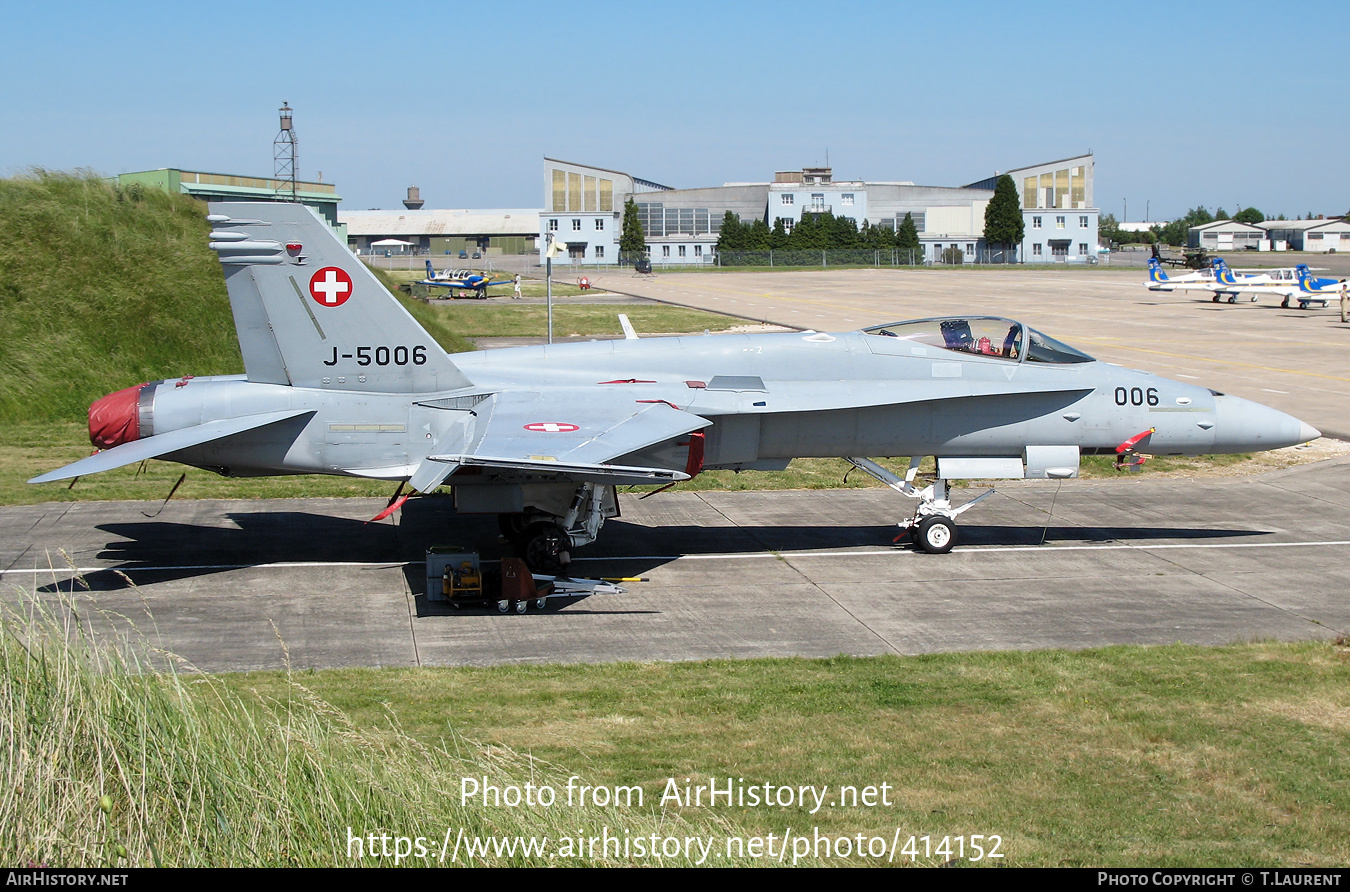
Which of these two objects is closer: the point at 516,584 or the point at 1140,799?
the point at 1140,799

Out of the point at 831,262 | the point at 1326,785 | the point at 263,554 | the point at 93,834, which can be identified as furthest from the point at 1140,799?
the point at 831,262

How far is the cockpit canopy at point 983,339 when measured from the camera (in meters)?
14.8

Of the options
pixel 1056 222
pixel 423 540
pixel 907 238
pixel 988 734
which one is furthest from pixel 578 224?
pixel 988 734

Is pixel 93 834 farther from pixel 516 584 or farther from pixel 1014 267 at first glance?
pixel 1014 267

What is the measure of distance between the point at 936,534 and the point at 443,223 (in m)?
147

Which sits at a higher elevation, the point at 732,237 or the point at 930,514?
the point at 732,237

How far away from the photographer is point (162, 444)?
12.6 metres

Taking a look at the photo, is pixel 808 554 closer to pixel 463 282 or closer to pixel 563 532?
pixel 563 532

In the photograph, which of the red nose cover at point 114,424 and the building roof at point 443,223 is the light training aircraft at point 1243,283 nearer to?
the red nose cover at point 114,424

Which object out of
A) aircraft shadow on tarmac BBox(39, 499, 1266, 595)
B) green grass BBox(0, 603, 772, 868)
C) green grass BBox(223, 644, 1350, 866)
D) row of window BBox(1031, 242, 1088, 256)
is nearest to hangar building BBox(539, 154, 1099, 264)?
row of window BBox(1031, 242, 1088, 256)

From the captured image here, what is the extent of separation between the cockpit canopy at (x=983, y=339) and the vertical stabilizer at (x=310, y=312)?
6.01 m

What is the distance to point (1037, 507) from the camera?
1822cm

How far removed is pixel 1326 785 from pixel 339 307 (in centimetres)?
1106

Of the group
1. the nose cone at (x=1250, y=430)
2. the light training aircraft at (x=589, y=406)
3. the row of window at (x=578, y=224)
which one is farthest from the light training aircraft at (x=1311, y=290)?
the row of window at (x=578, y=224)
